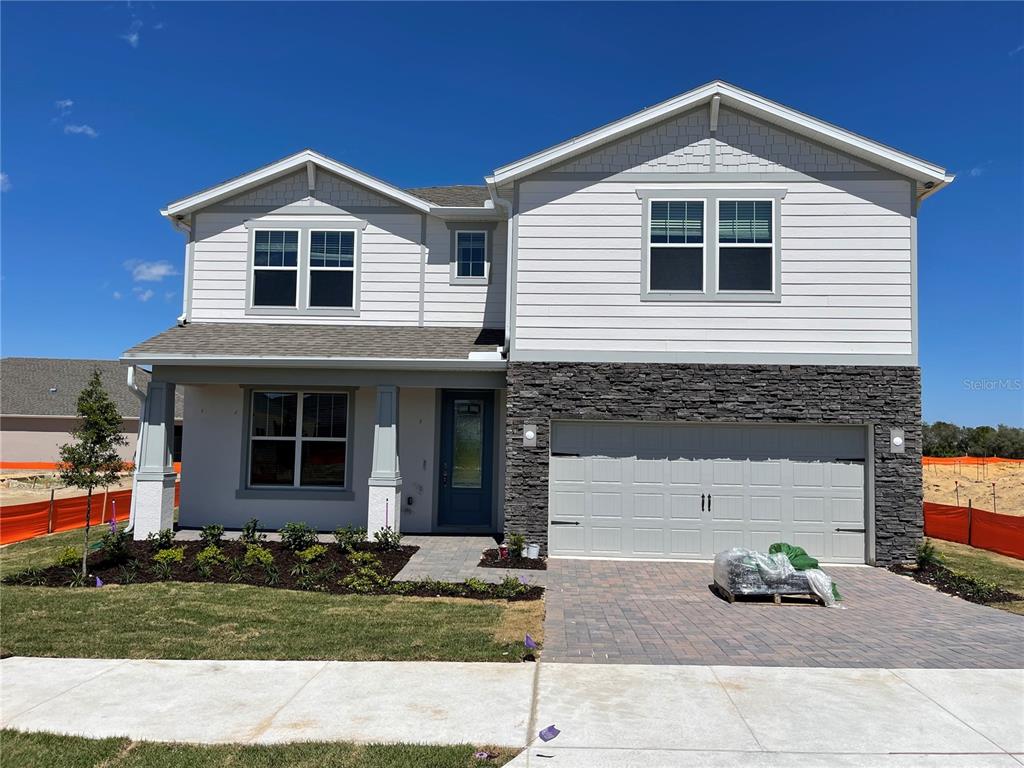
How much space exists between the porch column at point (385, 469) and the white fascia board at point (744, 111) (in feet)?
13.7

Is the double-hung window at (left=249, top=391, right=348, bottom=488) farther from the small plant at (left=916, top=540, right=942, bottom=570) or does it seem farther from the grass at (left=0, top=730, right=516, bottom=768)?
the small plant at (left=916, top=540, right=942, bottom=570)

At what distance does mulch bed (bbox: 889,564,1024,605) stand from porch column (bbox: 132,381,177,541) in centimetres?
1207

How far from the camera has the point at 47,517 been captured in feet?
47.8

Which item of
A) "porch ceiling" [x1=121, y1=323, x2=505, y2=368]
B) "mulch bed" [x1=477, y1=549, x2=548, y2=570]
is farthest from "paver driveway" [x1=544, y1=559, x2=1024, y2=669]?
"porch ceiling" [x1=121, y1=323, x2=505, y2=368]

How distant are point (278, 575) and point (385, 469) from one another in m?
2.78

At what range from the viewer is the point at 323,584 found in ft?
30.3

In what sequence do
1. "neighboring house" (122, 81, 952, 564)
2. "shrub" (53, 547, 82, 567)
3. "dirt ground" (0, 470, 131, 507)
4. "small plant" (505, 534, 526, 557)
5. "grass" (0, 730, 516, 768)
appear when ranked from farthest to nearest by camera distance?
"dirt ground" (0, 470, 131, 507) < "neighboring house" (122, 81, 952, 564) < "small plant" (505, 534, 526, 557) < "shrub" (53, 547, 82, 567) < "grass" (0, 730, 516, 768)

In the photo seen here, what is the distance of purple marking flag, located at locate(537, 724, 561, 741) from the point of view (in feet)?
15.2

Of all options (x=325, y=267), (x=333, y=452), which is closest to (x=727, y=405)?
(x=333, y=452)

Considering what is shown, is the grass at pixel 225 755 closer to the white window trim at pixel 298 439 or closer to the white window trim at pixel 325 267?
the white window trim at pixel 298 439

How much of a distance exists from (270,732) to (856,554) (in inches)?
375

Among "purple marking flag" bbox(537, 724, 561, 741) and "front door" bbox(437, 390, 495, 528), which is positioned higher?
"front door" bbox(437, 390, 495, 528)

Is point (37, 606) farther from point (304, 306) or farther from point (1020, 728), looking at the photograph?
point (1020, 728)

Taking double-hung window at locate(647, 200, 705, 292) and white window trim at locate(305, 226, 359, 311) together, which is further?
white window trim at locate(305, 226, 359, 311)
